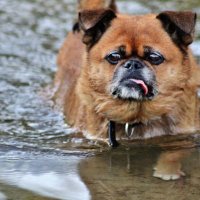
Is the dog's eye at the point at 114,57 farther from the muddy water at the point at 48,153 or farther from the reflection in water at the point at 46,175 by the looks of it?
the reflection in water at the point at 46,175

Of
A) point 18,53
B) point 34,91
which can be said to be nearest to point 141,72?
point 34,91

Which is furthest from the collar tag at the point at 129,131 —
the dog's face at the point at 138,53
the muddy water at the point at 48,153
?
the dog's face at the point at 138,53

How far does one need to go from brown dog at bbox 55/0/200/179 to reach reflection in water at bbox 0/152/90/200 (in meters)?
0.67

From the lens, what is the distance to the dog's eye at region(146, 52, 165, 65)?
6.13 meters

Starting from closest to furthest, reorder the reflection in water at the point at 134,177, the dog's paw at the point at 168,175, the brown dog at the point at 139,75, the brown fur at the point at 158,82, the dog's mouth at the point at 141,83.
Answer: the reflection in water at the point at 134,177
the dog's paw at the point at 168,175
the dog's mouth at the point at 141,83
the brown dog at the point at 139,75
the brown fur at the point at 158,82

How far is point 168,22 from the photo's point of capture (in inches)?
252

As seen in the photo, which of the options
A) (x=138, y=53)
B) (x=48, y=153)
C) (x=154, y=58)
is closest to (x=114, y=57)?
(x=138, y=53)

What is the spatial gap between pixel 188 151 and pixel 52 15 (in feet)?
18.6

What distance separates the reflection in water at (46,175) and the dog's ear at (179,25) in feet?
4.69

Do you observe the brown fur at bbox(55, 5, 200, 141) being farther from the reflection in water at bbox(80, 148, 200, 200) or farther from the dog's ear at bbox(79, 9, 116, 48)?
the reflection in water at bbox(80, 148, 200, 200)

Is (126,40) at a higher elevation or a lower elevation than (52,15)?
lower

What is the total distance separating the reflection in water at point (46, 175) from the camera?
5.27 m

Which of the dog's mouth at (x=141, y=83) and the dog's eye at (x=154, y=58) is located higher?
the dog's eye at (x=154, y=58)

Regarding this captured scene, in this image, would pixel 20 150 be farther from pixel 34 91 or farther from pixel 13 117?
pixel 34 91
